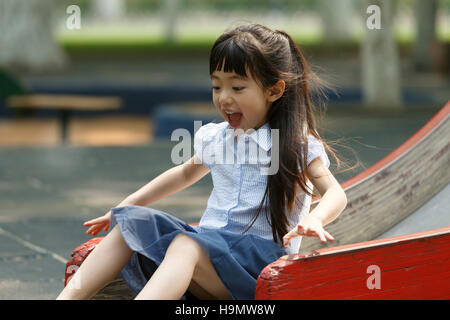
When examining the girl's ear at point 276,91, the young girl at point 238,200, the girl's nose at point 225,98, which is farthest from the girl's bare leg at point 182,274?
the girl's ear at point 276,91

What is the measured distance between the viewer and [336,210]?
3037 millimetres

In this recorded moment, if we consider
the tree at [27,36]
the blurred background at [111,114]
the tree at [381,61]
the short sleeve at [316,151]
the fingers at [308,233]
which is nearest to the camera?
the fingers at [308,233]

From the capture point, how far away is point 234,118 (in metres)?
3.25

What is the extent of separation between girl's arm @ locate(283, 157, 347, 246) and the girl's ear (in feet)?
0.87

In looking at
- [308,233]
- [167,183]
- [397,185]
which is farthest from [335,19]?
[308,233]

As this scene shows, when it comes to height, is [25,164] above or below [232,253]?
below

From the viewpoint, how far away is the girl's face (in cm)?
317

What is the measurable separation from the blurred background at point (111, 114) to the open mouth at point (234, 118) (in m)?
0.37

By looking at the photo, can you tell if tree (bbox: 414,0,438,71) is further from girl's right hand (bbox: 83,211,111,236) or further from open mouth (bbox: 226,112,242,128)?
girl's right hand (bbox: 83,211,111,236)

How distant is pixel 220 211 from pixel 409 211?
1149mm

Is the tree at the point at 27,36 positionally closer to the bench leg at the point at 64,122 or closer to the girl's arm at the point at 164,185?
the bench leg at the point at 64,122

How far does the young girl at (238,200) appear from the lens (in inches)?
118

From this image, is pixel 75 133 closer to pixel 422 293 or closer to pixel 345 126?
pixel 345 126
